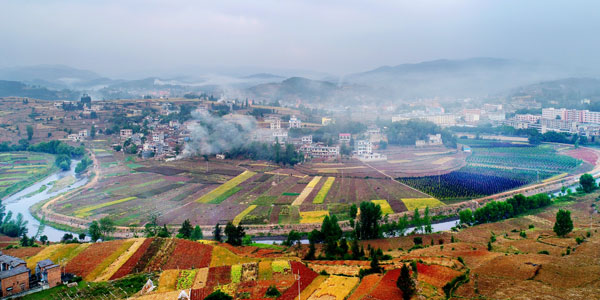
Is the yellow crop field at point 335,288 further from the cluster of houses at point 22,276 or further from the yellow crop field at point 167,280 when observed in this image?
the cluster of houses at point 22,276

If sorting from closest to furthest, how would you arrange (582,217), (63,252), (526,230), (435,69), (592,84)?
1. (63,252)
2. (526,230)
3. (582,217)
4. (592,84)
5. (435,69)

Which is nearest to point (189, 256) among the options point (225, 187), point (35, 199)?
point (225, 187)

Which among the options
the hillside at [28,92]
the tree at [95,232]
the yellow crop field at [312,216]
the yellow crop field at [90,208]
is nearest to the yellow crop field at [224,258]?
the yellow crop field at [312,216]

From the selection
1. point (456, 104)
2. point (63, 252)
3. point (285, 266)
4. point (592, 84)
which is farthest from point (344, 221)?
point (592, 84)

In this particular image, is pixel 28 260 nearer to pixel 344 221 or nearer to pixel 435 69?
pixel 344 221

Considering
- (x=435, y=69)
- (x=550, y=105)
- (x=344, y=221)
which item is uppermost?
(x=435, y=69)

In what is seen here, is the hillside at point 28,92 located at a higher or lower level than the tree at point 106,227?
higher
